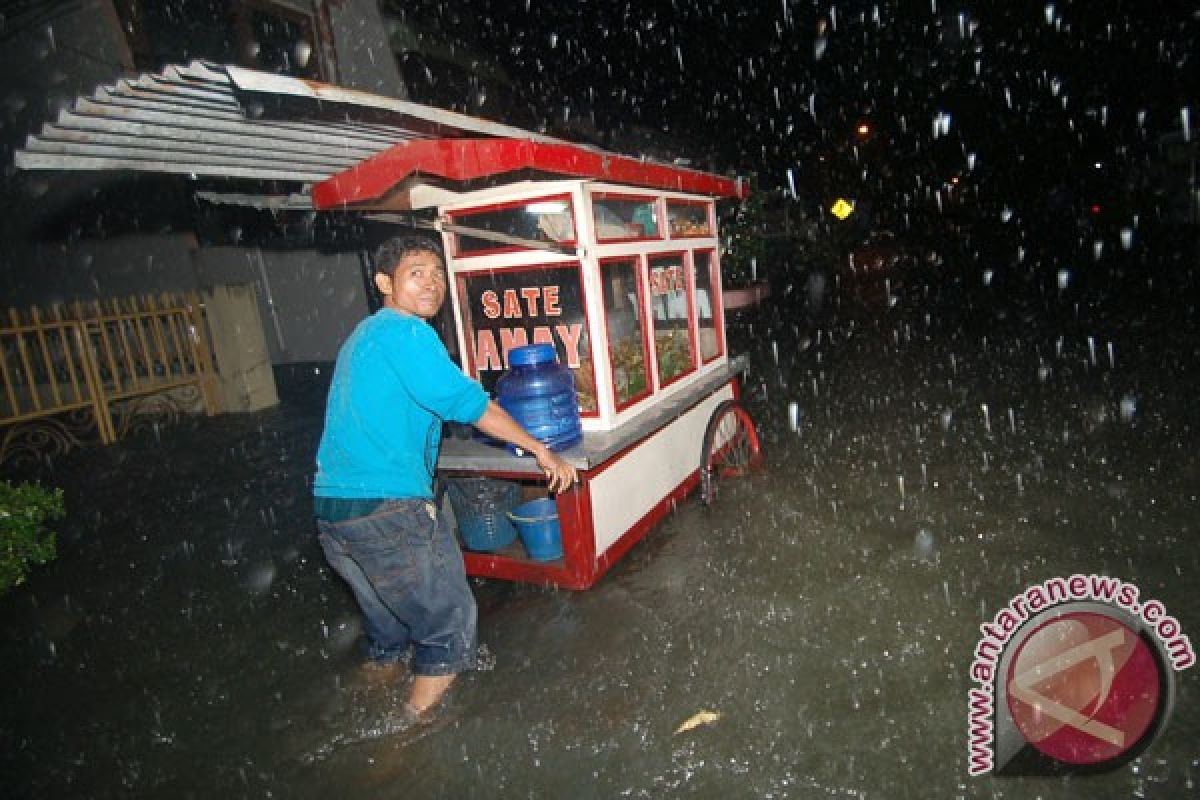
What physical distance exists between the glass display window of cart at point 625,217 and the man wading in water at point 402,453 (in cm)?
197

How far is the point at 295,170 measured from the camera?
4199 mm

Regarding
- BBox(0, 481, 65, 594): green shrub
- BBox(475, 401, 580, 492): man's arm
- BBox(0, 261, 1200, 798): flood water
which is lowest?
BBox(0, 261, 1200, 798): flood water

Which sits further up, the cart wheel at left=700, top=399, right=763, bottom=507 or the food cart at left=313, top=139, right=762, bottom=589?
the food cart at left=313, top=139, right=762, bottom=589

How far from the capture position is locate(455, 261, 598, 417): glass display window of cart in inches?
194

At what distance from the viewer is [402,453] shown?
314 centimetres

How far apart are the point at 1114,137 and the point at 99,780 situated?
106 feet

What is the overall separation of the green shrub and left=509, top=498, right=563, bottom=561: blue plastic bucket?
12.5 feet

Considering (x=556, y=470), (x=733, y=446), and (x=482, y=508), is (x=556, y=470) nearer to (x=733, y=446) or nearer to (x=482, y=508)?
(x=482, y=508)

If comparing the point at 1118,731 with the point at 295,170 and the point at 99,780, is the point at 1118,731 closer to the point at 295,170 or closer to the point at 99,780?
the point at 99,780

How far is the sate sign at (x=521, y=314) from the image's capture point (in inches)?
195

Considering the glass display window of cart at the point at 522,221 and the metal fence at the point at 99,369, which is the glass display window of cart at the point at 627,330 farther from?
→ the metal fence at the point at 99,369

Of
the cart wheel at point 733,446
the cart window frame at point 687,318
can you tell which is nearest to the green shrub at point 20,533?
the cart window frame at point 687,318

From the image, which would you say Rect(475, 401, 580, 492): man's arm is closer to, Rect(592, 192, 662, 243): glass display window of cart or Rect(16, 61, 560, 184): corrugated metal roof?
Rect(16, 61, 560, 184): corrugated metal roof

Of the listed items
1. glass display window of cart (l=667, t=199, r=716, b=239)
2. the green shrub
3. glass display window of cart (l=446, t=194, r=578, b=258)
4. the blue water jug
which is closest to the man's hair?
the blue water jug
